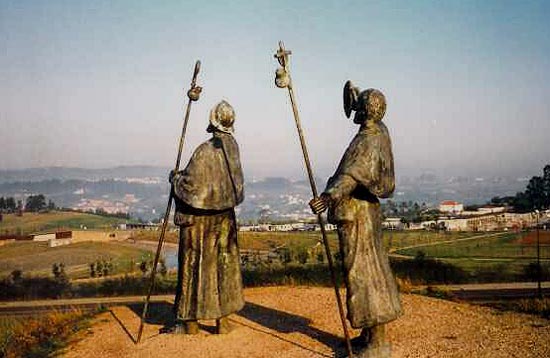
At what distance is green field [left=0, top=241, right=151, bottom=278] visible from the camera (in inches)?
1330

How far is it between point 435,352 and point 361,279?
2.30 meters

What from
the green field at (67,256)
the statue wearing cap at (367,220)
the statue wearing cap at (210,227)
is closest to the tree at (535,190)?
the green field at (67,256)

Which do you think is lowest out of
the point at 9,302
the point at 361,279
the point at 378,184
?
the point at 9,302

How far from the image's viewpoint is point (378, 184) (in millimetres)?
8477

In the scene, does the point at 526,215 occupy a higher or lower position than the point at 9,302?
higher

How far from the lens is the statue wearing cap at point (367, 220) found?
8461mm

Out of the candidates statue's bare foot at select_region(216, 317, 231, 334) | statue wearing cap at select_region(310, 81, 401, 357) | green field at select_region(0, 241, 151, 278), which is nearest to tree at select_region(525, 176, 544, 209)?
green field at select_region(0, 241, 151, 278)

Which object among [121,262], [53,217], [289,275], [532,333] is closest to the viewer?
[532,333]

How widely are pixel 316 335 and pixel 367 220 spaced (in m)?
3.59

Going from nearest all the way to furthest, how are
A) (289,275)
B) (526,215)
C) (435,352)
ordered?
(435,352)
(289,275)
(526,215)

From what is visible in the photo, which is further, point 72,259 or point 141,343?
point 72,259

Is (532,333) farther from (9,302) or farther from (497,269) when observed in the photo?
(9,302)

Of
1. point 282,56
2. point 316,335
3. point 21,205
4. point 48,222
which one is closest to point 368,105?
point 282,56

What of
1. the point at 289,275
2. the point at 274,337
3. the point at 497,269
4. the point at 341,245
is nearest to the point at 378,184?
the point at 341,245
